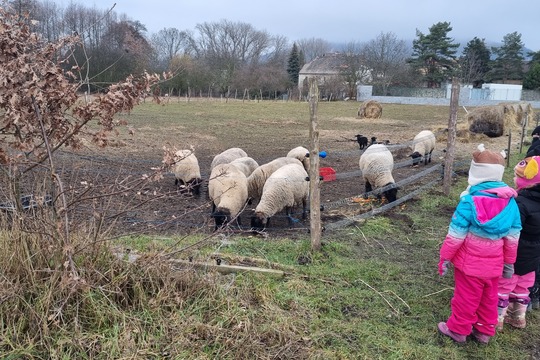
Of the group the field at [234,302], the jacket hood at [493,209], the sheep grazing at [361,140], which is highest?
the jacket hood at [493,209]

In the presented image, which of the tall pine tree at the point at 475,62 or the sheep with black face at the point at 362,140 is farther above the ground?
the tall pine tree at the point at 475,62

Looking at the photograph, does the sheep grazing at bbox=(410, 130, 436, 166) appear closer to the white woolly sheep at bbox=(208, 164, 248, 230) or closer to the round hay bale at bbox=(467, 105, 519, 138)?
the round hay bale at bbox=(467, 105, 519, 138)

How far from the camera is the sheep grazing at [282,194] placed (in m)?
7.52

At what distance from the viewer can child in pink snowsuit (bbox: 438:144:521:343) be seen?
362cm

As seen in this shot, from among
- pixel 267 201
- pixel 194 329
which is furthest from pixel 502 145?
pixel 194 329

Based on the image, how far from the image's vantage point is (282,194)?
8.00m

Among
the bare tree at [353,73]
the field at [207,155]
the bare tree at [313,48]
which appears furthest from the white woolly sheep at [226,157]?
the bare tree at [313,48]

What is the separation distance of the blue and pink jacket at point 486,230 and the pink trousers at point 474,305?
11 cm

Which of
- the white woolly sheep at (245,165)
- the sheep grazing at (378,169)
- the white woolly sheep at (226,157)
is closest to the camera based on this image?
the sheep grazing at (378,169)

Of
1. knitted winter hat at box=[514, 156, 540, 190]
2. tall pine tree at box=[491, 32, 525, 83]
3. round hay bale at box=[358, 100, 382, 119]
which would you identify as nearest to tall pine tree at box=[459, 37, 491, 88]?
tall pine tree at box=[491, 32, 525, 83]

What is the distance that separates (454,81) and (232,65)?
5587cm

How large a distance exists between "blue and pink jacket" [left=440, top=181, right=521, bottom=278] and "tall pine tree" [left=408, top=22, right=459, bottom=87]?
6195cm

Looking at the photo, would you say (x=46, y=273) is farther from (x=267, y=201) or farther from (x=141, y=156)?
(x=141, y=156)

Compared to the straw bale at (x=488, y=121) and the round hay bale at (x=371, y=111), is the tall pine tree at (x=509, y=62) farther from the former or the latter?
the straw bale at (x=488, y=121)
